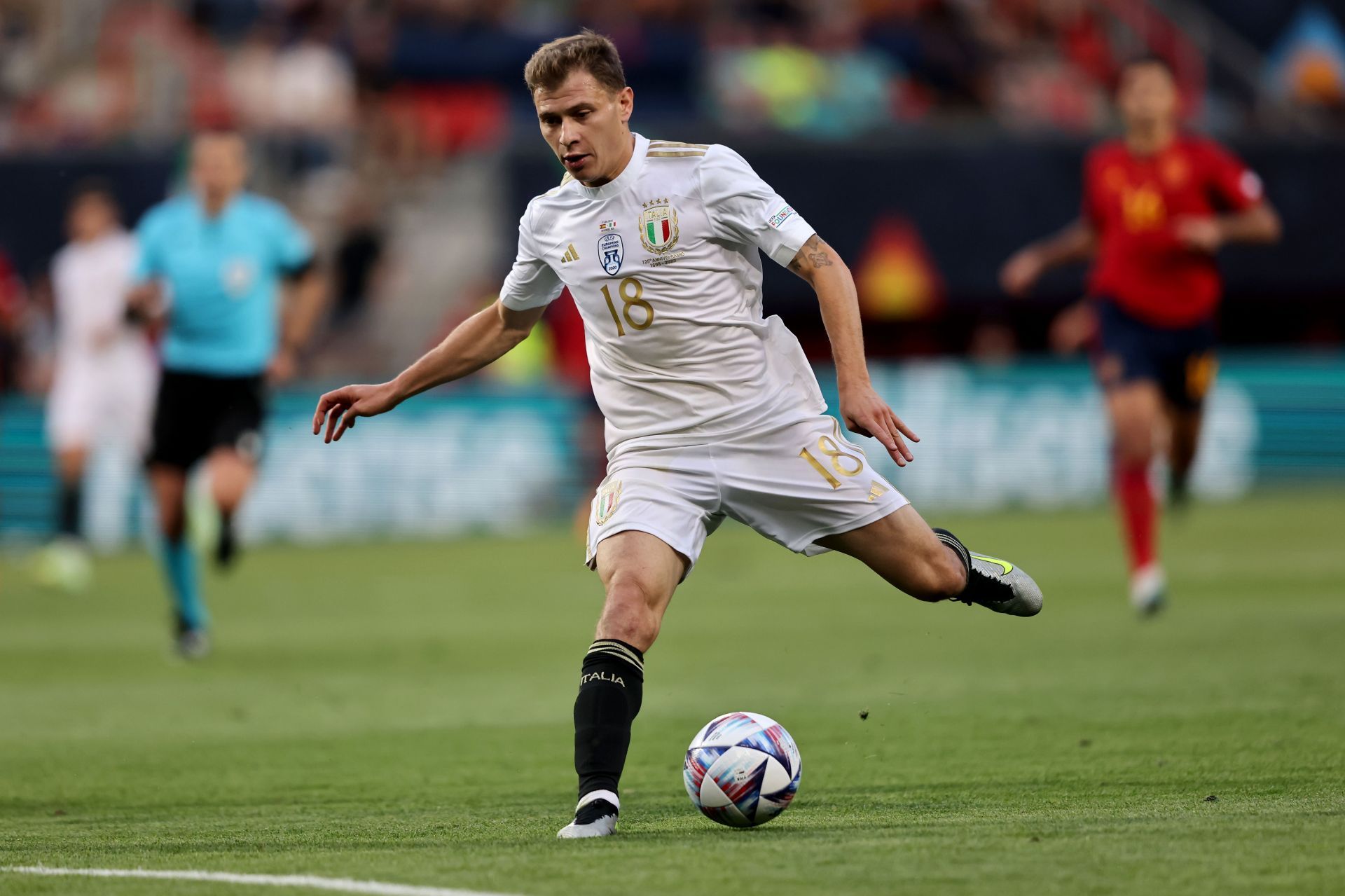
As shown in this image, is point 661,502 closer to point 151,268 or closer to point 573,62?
point 573,62

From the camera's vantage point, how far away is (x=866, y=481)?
6375mm

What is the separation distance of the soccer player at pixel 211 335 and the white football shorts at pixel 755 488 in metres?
5.78

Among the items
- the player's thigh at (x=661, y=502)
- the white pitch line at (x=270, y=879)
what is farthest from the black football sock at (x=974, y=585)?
the white pitch line at (x=270, y=879)

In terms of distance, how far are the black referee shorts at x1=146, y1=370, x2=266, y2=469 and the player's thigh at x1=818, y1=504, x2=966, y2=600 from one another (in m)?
6.03

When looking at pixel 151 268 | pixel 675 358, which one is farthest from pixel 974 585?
pixel 151 268

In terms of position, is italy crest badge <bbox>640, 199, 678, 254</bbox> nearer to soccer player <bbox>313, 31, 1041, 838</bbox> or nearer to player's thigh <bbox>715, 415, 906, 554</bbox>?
soccer player <bbox>313, 31, 1041, 838</bbox>

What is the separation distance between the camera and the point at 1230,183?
11.8 m

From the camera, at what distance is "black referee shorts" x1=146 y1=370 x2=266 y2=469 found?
11688 mm

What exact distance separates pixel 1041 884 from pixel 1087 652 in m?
5.81

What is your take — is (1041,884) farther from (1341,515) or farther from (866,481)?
(1341,515)

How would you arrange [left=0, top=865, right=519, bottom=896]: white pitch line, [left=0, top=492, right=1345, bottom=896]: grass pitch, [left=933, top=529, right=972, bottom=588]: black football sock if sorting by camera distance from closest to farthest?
[left=0, top=865, right=519, bottom=896]: white pitch line
[left=0, top=492, right=1345, bottom=896]: grass pitch
[left=933, top=529, right=972, bottom=588]: black football sock

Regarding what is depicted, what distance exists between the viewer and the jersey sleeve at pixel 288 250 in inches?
482

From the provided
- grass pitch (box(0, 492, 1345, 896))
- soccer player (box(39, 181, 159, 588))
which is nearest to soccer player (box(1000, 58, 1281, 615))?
grass pitch (box(0, 492, 1345, 896))

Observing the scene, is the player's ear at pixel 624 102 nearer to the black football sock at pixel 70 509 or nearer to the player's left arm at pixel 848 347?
the player's left arm at pixel 848 347
